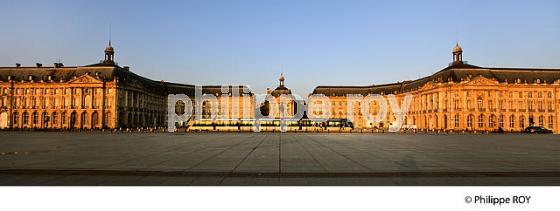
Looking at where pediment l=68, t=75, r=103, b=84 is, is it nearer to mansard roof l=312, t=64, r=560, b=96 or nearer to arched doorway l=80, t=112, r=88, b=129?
arched doorway l=80, t=112, r=88, b=129

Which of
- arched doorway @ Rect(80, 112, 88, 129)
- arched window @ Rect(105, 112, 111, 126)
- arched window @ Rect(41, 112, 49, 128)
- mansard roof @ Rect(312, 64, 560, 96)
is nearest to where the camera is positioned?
mansard roof @ Rect(312, 64, 560, 96)

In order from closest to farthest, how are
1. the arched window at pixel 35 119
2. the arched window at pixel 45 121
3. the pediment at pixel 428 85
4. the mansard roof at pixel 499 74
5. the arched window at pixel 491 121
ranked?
the arched window at pixel 491 121, the mansard roof at pixel 499 74, the arched window at pixel 45 121, the arched window at pixel 35 119, the pediment at pixel 428 85

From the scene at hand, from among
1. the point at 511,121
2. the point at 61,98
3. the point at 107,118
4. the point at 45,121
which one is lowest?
the point at 511,121

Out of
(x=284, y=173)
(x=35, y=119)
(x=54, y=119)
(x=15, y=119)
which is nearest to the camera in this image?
(x=284, y=173)

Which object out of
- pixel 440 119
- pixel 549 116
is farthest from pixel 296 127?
pixel 549 116

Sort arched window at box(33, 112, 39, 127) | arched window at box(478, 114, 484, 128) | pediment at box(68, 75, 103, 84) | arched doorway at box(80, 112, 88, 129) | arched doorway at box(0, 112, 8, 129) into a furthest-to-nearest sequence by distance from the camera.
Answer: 1. arched window at box(33, 112, 39, 127)
2. arched doorway at box(80, 112, 88, 129)
3. pediment at box(68, 75, 103, 84)
4. arched doorway at box(0, 112, 8, 129)
5. arched window at box(478, 114, 484, 128)

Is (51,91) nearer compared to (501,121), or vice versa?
(501,121)

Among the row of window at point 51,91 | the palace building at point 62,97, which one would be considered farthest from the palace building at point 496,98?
the row of window at point 51,91

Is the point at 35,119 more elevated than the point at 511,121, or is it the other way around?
the point at 35,119

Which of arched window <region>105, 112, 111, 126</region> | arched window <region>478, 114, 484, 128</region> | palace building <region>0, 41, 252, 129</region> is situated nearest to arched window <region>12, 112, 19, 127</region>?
palace building <region>0, 41, 252, 129</region>

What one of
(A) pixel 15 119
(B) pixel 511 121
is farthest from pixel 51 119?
(B) pixel 511 121

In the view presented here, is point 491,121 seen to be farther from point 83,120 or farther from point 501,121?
point 83,120

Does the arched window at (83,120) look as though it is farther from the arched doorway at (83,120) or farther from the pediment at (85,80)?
the pediment at (85,80)

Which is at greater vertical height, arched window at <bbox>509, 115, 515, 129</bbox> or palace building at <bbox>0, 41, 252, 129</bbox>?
palace building at <bbox>0, 41, 252, 129</bbox>
